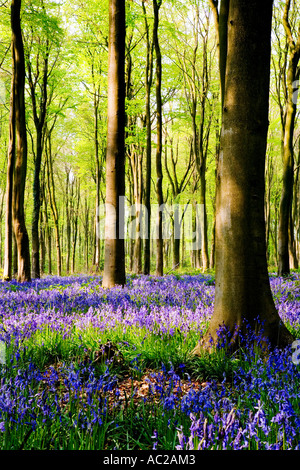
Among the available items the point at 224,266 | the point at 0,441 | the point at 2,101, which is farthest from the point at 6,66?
the point at 0,441

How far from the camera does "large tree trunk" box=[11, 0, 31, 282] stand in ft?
29.0

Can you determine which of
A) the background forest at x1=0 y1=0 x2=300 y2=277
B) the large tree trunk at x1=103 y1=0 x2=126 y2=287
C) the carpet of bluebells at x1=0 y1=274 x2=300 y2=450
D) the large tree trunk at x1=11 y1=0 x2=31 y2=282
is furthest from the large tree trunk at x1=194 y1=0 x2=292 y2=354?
the background forest at x1=0 y1=0 x2=300 y2=277

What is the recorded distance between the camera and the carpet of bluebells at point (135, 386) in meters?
1.65

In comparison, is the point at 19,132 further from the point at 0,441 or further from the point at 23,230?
the point at 0,441

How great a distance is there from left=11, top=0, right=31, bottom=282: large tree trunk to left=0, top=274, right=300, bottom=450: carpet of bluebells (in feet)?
12.3

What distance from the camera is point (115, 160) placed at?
23.8 ft

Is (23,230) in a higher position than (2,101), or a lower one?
lower

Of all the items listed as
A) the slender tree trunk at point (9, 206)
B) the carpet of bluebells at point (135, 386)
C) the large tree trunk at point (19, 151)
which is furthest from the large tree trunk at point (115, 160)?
the slender tree trunk at point (9, 206)

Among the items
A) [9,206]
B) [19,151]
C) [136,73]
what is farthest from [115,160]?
[136,73]

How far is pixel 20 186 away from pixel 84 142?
14.7 m

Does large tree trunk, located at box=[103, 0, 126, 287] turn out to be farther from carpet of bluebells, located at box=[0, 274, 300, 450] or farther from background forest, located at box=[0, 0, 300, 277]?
background forest, located at box=[0, 0, 300, 277]

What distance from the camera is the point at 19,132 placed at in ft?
31.1

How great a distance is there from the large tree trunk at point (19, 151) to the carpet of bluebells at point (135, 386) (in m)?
3.76

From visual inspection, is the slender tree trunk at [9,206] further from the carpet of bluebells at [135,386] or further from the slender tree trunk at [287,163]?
the slender tree trunk at [287,163]
